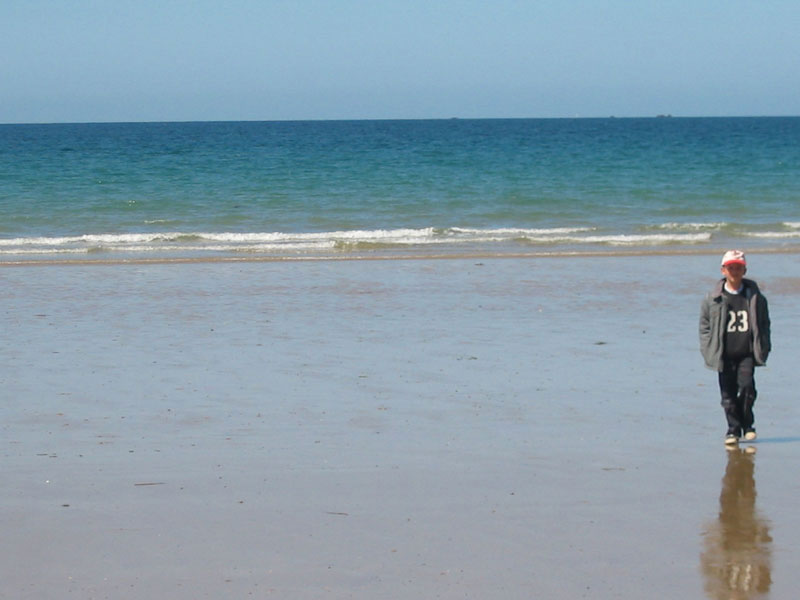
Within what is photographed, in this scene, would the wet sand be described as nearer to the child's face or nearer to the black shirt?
the black shirt

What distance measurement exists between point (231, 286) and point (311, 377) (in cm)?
640

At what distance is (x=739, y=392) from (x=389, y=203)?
25.7 metres

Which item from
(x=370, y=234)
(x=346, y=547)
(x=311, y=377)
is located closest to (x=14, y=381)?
(x=311, y=377)

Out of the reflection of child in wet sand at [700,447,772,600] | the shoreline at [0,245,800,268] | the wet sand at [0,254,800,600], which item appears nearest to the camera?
the reflection of child in wet sand at [700,447,772,600]

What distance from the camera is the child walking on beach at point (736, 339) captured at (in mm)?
Answer: 7551

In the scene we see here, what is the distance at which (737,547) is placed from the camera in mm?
5750

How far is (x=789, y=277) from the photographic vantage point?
653 inches

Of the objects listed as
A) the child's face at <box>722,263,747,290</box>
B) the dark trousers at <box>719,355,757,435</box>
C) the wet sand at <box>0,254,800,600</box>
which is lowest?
the wet sand at <box>0,254,800,600</box>

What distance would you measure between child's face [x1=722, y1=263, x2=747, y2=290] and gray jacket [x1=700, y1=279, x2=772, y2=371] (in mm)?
60

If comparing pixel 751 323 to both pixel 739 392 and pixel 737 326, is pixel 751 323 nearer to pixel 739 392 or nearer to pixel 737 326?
pixel 737 326

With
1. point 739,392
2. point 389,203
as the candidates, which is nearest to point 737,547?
point 739,392

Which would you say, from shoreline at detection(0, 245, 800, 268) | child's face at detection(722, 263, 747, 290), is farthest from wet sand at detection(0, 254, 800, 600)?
shoreline at detection(0, 245, 800, 268)

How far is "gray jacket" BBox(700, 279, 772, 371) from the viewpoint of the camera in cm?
754

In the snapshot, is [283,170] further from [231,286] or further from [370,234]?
[231,286]
